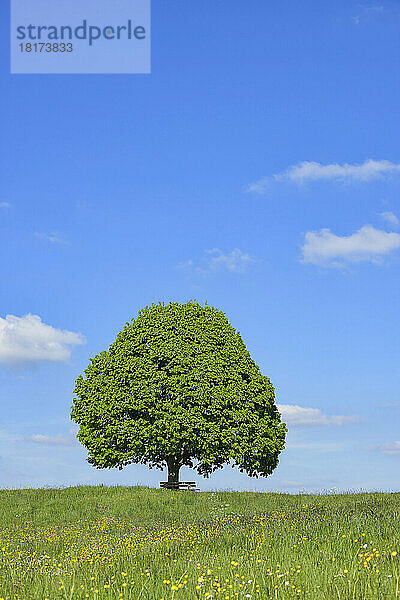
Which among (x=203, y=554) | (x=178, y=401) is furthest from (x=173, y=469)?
(x=203, y=554)

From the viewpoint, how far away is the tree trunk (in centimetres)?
3303

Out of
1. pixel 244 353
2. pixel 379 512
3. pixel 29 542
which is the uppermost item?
pixel 244 353

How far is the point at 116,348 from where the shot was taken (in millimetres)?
34781

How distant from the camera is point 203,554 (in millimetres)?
14578

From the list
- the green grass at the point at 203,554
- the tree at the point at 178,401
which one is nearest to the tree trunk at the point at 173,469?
the tree at the point at 178,401

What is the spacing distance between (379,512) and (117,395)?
60.0ft

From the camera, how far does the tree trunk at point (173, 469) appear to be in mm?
33031

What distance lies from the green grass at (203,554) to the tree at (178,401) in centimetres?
554

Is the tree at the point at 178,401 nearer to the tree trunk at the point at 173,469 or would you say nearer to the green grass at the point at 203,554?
the tree trunk at the point at 173,469

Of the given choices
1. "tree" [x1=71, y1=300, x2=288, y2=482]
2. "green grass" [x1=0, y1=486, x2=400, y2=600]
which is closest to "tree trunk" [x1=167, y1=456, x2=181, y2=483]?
"tree" [x1=71, y1=300, x2=288, y2=482]

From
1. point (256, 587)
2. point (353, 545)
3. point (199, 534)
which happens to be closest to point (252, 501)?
point (199, 534)

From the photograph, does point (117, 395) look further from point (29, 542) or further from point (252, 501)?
point (29, 542)

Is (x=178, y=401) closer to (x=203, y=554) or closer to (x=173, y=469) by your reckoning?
(x=173, y=469)

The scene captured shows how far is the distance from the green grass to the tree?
554 centimetres
